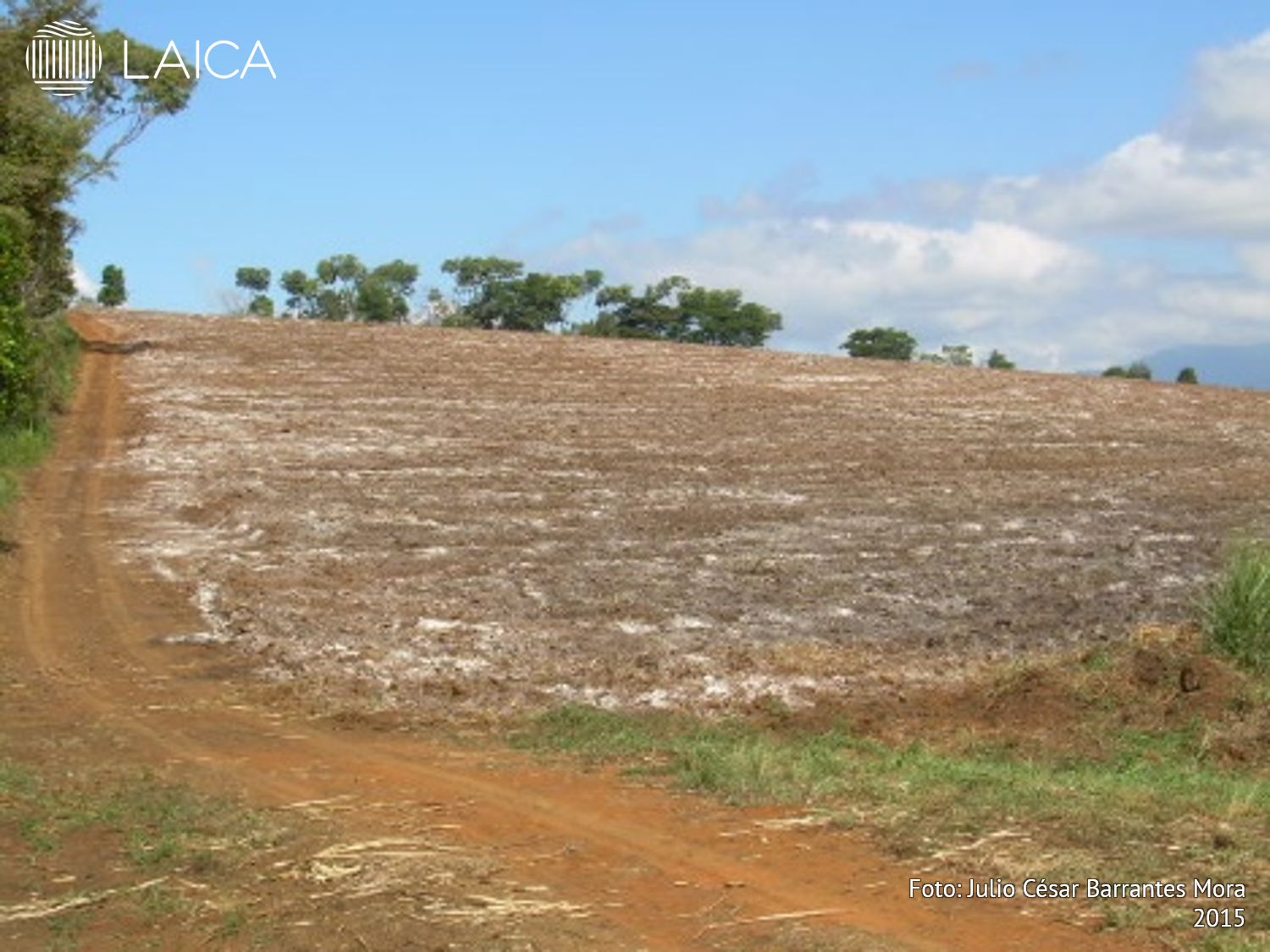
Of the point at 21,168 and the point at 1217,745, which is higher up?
the point at 21,168

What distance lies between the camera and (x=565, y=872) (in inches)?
294

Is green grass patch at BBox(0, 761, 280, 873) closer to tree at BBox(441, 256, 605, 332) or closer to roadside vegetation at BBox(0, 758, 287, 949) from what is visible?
roadside vegetation at BBox(0, 758, 287, 949)

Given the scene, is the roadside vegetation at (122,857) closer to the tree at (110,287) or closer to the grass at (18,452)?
the grass at (18,452)

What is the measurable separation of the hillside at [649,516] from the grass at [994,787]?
144 cm

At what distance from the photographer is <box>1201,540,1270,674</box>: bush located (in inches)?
492

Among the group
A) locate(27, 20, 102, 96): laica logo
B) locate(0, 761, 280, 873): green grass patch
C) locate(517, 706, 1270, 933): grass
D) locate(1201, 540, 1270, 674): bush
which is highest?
locate(27, 20, 102, 96): laica logo

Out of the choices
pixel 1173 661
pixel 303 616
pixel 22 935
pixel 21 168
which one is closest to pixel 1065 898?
pixel 22 935

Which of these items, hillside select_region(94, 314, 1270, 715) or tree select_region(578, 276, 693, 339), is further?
tree select_region(578, 276, 693, 339)

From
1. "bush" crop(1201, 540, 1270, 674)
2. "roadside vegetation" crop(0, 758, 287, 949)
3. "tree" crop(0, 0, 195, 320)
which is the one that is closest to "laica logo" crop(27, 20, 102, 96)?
"tree" crop(0, 0, 195, 320)

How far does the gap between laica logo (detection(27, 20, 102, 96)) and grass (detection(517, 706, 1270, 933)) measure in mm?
15328

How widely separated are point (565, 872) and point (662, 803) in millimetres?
1375

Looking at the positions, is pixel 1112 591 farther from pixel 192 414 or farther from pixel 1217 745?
pixel 192 414

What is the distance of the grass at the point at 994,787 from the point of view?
719 cm

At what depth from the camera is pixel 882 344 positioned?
6128 cm
